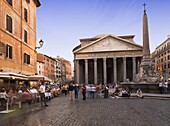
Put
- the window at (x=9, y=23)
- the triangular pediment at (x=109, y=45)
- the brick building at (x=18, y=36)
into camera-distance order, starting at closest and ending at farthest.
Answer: the brick building at (x=18, y=36), the window at (x=9, y=23), the triangular pediment at (x=109, y=45)

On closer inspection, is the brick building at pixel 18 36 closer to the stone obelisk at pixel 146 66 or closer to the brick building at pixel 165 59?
the stone obelisk at pixel 146 66

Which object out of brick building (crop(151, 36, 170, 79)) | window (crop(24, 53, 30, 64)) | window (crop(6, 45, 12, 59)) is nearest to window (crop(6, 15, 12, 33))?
window (crop(6, 45, 12, 59))

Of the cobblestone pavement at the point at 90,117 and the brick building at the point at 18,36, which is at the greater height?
the brick building at the point at 18,36

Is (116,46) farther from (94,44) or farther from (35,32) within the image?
(35,32)

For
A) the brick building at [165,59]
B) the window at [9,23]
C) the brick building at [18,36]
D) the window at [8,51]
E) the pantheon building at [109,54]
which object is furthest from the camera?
the brick building at [165,59]

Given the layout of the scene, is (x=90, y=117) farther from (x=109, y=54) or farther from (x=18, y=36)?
(x=109, y=54)

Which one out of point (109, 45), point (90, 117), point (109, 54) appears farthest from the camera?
point (109, 45)

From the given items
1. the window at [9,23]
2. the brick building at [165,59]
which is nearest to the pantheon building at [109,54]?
the brick building at [165,59]

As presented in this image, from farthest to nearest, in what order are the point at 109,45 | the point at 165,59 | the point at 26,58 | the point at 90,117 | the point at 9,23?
1. the point at 165,59
2. the point at 109,45
3. the point at 26,58
4. the point at 9,23
5. the point at 90,117

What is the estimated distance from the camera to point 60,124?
7184 millimetres

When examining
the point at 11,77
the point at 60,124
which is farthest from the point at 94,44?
the point at 60,124

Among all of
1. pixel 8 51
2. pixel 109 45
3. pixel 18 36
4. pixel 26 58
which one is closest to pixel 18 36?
pixel 18 36

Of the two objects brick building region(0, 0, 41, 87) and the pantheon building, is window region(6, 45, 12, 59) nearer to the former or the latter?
brick building region(0, 0, 41, 87)

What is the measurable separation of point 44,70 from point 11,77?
7215cm
